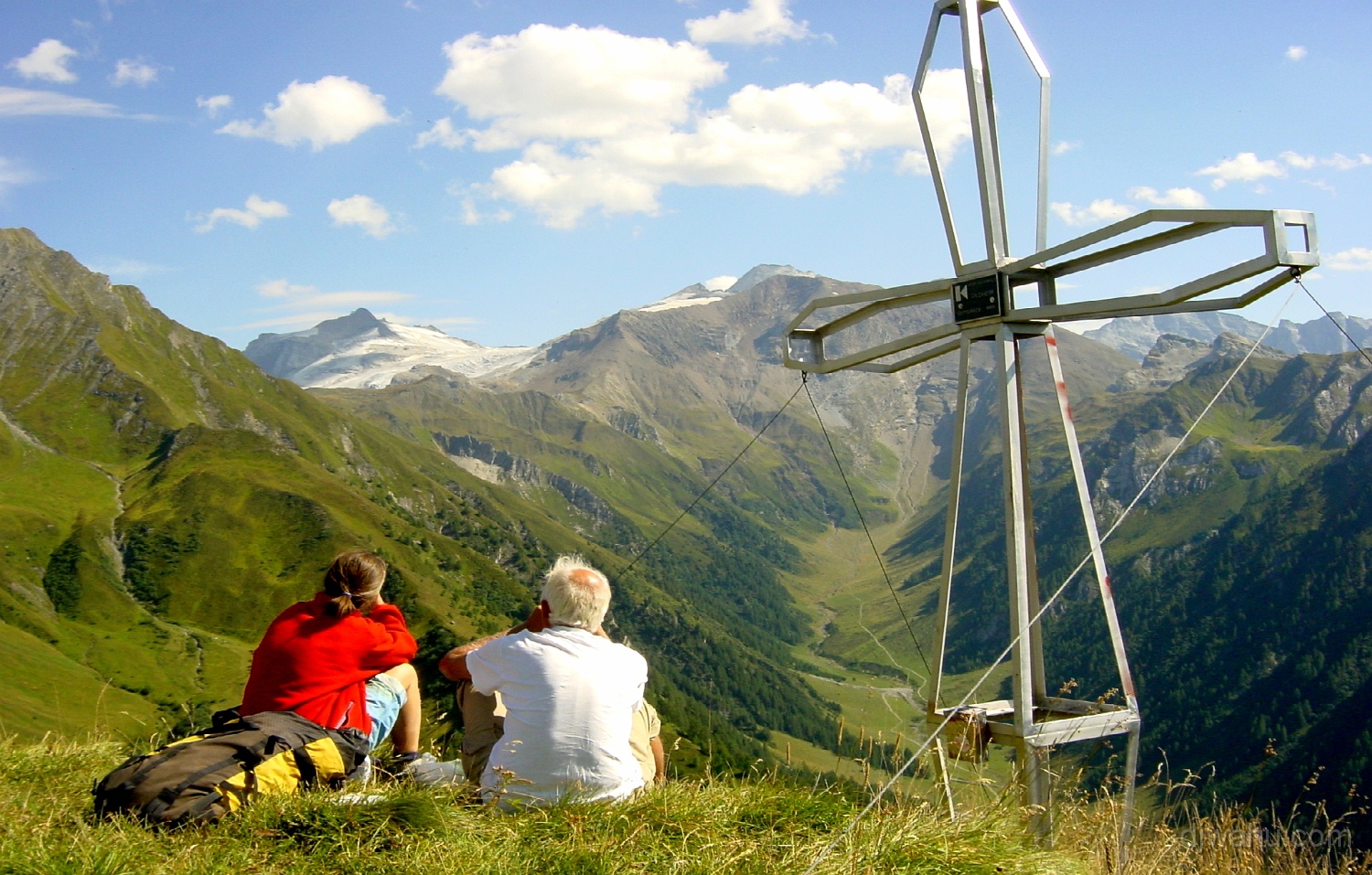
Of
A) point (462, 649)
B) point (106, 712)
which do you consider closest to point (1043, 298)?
point (462, 649)

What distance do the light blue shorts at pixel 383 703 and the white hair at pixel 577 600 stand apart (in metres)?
2.03

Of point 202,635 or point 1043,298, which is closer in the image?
point 1043,298

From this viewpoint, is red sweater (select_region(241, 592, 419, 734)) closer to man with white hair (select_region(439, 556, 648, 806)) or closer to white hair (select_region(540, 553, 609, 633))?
man with white hair (select_region(439, 556, 648, 806))

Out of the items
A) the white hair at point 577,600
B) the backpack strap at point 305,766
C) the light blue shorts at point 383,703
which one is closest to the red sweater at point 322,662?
the light blue shorts at point 383,703

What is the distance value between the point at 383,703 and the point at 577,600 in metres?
2.34

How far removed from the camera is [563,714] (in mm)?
6816

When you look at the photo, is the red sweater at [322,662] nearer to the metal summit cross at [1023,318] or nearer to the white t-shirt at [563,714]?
the white t-shirt at [563,714]

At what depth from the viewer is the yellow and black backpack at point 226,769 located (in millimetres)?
5879

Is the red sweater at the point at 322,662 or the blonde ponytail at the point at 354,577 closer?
the red sweater at the point at 322,662

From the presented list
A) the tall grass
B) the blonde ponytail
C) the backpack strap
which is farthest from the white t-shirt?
the blonde ponytail

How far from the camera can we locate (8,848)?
514 centimetres

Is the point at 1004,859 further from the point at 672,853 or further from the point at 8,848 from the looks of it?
the point at 8,848

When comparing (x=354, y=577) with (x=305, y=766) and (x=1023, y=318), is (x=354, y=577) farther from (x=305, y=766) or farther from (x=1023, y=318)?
(x=1023, y=318)

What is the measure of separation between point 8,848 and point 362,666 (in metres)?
2.93
